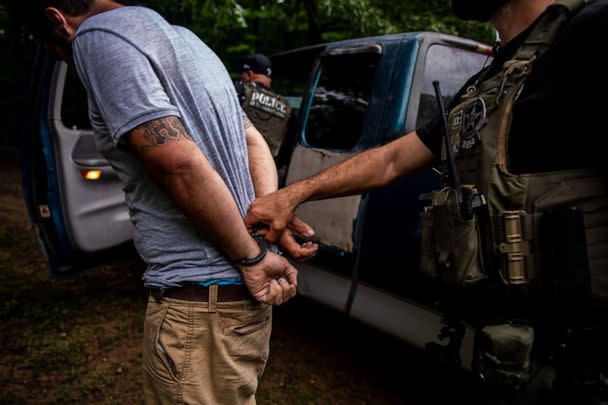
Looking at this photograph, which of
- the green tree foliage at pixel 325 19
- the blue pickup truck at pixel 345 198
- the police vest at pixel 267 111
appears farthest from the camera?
the green tree foliage at pixel 325 19

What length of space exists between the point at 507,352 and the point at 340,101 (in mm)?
2187

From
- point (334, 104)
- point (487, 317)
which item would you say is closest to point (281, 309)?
point (334, 104)

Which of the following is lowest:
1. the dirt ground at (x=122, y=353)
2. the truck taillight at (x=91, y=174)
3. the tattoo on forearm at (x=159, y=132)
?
the dirt ground at (x=122, y=353)

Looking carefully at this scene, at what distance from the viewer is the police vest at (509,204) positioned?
47.8 inches

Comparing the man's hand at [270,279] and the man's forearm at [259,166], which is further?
the man's forearm at [259,166]

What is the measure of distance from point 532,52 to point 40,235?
10.5 feet

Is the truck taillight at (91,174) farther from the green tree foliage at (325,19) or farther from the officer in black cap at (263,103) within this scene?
the green tree foliage at (325,19)

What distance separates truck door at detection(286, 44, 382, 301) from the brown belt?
153 centimetres

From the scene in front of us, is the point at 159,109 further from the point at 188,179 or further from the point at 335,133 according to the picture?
the point at 335,133

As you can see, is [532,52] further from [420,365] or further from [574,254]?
[420,365]

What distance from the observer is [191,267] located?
1261mm

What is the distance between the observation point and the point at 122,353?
305cm

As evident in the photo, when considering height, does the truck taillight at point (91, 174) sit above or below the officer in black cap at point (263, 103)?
below

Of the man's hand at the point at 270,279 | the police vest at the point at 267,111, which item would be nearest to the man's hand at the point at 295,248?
the man's hand at the point at 270,279
